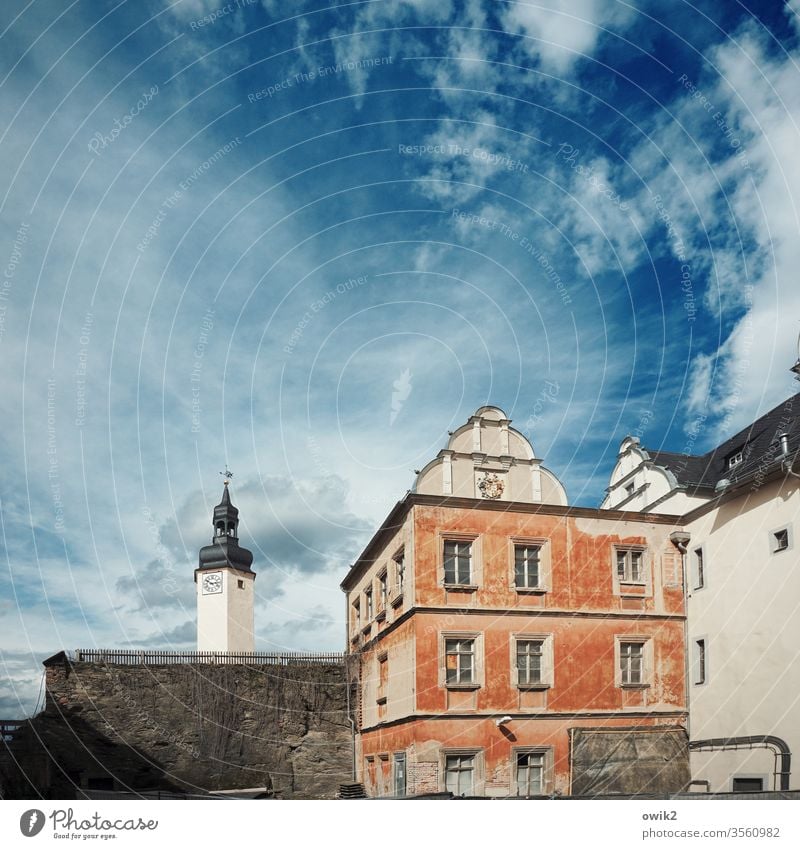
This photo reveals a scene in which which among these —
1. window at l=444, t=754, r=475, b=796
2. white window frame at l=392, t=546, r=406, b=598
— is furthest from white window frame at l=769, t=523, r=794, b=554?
white window frame at l=392, t=546, r=406, b=598

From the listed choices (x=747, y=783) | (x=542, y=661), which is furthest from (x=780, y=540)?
(x=542, y=661)

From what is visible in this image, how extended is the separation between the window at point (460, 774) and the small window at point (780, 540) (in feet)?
17.3

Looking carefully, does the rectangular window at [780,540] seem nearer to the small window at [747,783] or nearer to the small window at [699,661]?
the small window at [699,661]

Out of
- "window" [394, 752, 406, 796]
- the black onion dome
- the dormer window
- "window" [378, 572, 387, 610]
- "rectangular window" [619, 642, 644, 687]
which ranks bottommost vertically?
"window" [394, 752, 406, 796]

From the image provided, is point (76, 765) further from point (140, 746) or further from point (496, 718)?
point (496, 718)

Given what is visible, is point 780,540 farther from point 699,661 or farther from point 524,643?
point 524,643

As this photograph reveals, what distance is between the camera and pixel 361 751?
A: 15219mm

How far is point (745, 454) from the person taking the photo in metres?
14.7

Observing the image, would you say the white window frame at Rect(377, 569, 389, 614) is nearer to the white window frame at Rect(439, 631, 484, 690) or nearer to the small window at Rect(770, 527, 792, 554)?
the white window frame at Rect(439, 631, 484, 690)

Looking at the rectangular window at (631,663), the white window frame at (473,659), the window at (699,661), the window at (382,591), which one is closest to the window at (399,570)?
the window at (382,591)

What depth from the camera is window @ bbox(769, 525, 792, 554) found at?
11.8 m

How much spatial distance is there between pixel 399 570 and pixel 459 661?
175 cm

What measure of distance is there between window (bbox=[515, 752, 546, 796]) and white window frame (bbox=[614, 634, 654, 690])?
171cm

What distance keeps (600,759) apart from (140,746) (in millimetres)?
8254
